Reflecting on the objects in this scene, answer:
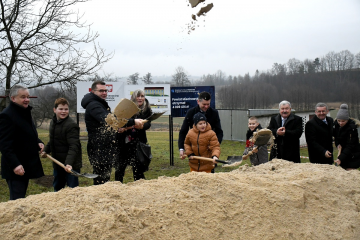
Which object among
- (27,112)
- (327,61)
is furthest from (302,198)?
(327,61)

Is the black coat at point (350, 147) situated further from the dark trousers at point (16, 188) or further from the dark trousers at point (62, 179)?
the dark trousers at point (16, 188)

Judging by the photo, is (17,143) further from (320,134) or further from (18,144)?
(320,134)

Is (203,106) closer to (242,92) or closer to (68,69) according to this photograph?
(68,69)

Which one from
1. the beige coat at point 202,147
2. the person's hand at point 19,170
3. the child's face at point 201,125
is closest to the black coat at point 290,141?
the beige coat at point 202,147

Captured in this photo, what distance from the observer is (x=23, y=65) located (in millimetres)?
8891

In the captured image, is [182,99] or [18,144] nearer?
[18,144]

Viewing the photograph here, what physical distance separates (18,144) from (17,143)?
0.02 metres

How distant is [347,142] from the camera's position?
17.2ft

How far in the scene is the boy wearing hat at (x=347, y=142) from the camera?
5.18 meters

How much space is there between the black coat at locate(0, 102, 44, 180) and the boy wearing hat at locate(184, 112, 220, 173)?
2215 millimetres

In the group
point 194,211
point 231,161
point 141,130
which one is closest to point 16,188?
point 141,130

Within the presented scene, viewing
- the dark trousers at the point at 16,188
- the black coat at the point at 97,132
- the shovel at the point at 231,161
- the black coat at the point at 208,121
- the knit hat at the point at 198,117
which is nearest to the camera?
the dark trousers at the point at 16,188

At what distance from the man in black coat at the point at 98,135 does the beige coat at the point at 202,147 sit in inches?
43.8

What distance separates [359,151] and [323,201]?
103 inches
